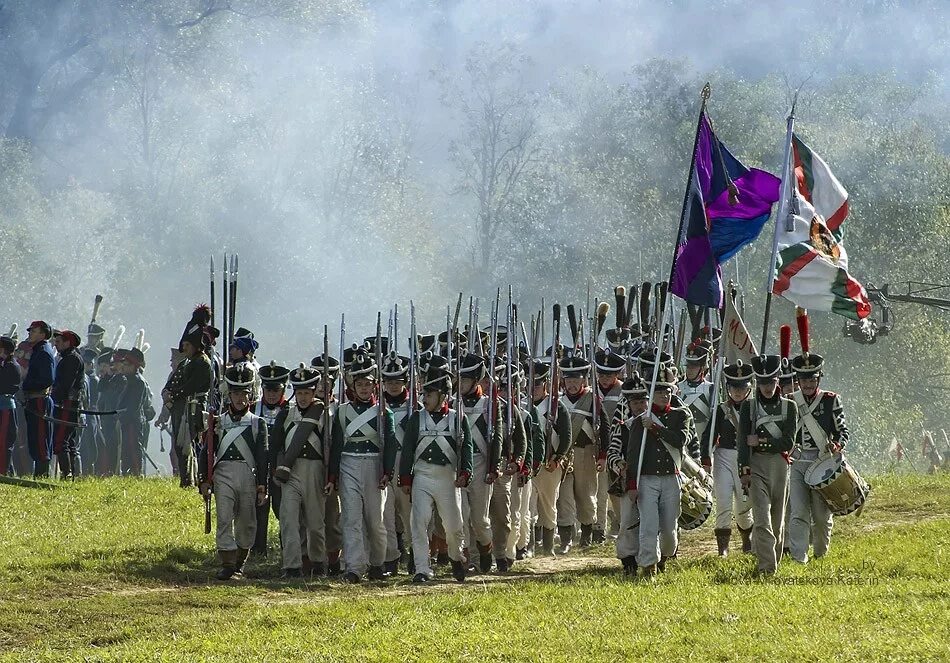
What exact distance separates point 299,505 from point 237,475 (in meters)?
0.63

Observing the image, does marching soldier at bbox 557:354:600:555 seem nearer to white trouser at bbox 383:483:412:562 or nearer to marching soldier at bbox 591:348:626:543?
marching soldier at bbox 591:348:626:543

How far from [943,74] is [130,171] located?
2437cm

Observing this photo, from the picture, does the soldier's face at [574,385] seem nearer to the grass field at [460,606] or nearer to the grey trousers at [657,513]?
the grass field at [460,606]

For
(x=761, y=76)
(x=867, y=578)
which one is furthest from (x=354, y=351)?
(x=761, y=76)

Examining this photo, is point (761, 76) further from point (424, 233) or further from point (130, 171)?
point (130, 171)

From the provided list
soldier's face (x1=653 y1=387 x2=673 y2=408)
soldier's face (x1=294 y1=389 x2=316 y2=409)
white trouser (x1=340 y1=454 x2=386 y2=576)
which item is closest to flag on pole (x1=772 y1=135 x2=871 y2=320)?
soldier's face (x1=653 y1=387 x2=673 y2=408)

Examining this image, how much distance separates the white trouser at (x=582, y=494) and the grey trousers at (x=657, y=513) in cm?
308

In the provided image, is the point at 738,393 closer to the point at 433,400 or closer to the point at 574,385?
the point at 574,385

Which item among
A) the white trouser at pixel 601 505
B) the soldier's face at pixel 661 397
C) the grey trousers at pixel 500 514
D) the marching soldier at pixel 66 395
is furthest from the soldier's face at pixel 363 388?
the marching soldier at pixel 66 395

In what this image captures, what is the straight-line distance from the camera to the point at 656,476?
45.9 ft

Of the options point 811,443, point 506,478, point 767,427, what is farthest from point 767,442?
point 506,478

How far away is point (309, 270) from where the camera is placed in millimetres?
47562

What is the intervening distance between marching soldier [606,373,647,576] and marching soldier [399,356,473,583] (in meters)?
1.27

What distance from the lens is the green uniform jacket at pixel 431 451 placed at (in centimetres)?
1448
